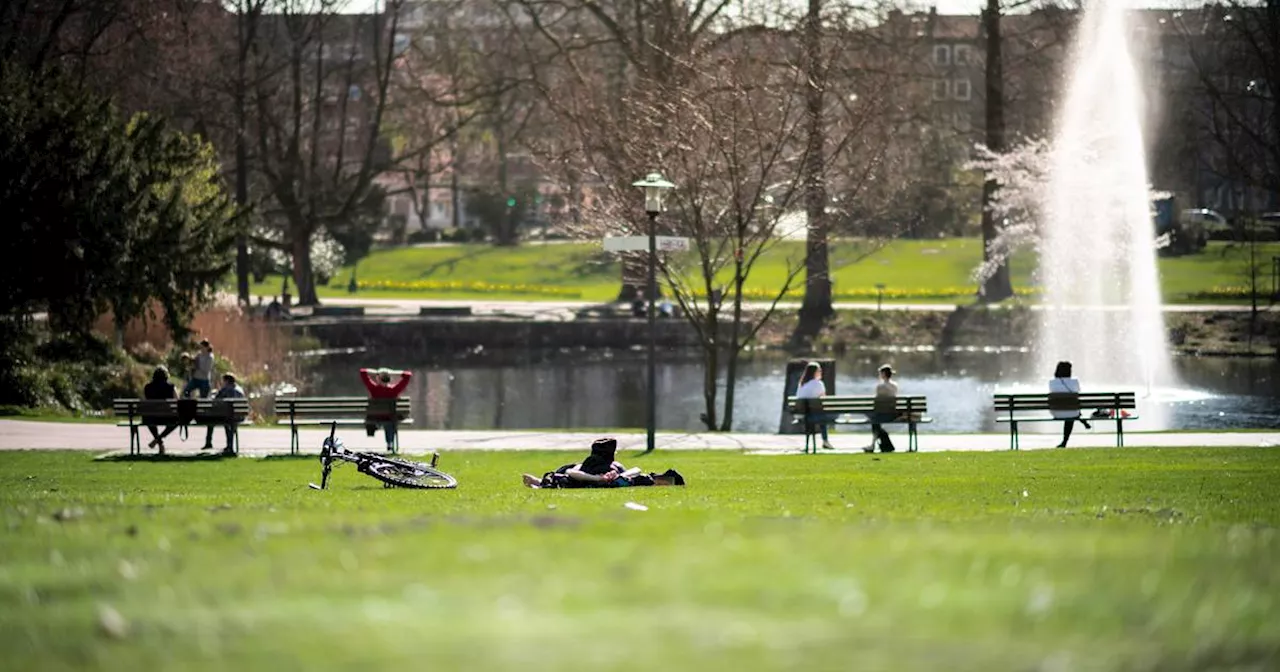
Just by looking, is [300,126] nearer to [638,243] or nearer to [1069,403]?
[638,243]

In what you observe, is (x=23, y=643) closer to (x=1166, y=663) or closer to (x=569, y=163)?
(x=1166, y=663)

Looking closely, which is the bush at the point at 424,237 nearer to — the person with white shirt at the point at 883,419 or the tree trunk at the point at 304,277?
the tree trunk at the point at 304,277

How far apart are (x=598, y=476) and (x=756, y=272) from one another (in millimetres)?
67237

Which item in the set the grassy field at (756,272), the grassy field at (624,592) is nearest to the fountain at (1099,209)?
the grassy field at (756,272)

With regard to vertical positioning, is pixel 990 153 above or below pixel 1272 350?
above

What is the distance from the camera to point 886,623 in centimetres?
703

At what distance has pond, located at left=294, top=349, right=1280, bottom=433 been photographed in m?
37.7

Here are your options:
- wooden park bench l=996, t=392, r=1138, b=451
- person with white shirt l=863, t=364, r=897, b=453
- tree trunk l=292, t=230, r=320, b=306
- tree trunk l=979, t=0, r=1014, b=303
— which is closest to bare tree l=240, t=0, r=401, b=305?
tree trunk l=292, t=230, r=320, b=306

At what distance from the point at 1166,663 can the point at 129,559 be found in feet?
16.7

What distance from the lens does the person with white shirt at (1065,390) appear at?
26.3 m

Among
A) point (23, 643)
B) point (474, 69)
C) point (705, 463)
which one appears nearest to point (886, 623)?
point (23, 643)

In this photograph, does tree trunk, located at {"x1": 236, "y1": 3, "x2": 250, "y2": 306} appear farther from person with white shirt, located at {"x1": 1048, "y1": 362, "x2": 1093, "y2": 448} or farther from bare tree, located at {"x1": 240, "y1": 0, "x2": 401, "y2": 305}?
person with white shirt, located at {"x1": 1048, "y1": 362, "x2": 1093, "y2": 448}

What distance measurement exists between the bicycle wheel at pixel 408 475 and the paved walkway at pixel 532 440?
755cm

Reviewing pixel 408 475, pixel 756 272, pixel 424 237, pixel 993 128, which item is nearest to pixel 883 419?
pixel 408 475
